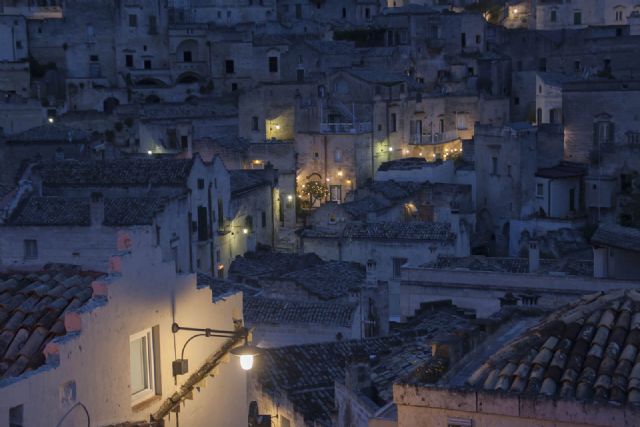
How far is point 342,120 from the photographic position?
43.6m

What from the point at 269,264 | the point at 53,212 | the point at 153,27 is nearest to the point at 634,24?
the point at 153,27

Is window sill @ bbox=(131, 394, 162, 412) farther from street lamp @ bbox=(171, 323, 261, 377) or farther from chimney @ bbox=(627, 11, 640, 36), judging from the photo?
chimney @ bbox=(627, 11, 640, 36)

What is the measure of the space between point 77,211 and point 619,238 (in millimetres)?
13343

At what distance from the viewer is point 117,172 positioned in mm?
30203

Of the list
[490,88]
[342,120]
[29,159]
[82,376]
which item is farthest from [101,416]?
[490,88]

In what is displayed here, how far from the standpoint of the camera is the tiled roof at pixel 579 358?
726 cm

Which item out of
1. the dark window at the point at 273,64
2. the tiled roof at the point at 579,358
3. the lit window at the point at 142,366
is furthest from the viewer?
the dark window at the point at 273,64

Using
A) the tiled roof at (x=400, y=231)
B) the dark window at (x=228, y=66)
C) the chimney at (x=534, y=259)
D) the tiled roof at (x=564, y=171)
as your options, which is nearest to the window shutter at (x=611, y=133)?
the tiled roof at (x=564, y=171)

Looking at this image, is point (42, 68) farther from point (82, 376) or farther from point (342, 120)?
point (82, 376)

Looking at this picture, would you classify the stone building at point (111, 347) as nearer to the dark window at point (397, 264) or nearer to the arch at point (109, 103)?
the dark window at point (397, 264)

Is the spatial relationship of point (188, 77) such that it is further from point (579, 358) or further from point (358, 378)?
point (579, 358)

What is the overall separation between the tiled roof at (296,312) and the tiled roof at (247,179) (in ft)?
38.1

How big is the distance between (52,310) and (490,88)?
42.4 m

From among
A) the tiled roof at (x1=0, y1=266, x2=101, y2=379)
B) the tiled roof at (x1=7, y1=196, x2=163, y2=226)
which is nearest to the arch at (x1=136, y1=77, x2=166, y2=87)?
the tiled roof at (x1=7, y1=196, x2=163, y2=226)
